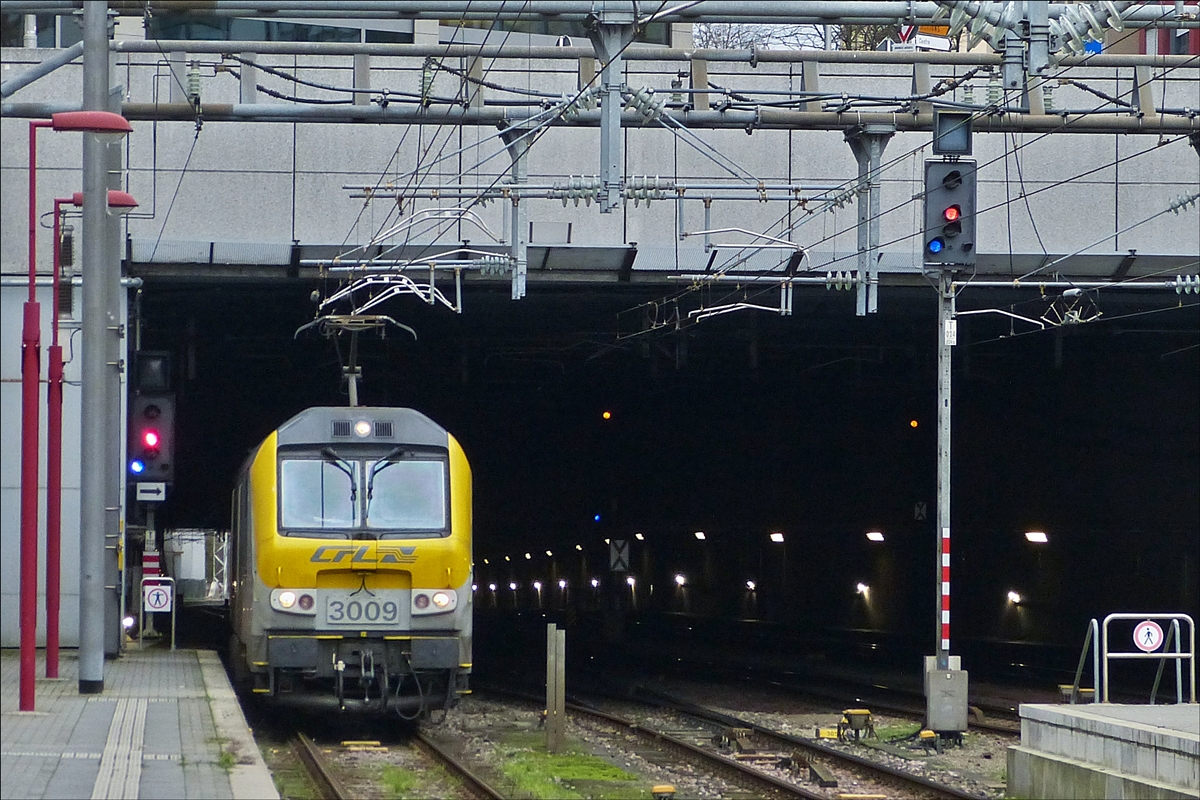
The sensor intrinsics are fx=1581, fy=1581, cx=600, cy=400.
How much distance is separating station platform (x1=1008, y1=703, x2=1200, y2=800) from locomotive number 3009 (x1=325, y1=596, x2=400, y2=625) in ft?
20.1

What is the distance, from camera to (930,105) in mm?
17547

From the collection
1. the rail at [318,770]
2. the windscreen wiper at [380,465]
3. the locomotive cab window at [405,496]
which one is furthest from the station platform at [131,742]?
the windscreen wiper at [380,465]

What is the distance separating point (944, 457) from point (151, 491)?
33.5 ft

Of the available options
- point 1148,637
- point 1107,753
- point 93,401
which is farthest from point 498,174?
point 1107,753

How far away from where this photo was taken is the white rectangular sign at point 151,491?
806 inches

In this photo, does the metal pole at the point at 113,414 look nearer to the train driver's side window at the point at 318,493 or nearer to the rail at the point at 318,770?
the train driver's side window at the point at 318,493

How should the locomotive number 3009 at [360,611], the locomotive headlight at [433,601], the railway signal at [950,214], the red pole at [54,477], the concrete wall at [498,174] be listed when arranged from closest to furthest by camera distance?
the red pole at [54,477] < the locomotive number 3009 at [360,611] < the locomotive headlight at [433,601] < the railway signal at [950,214] < the concrete wall at [498,174]

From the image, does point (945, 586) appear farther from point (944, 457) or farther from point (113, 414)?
point (113, 414)

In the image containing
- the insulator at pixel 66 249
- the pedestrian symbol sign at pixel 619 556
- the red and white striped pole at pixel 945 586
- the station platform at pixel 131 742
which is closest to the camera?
the station platform at pixel 131 742

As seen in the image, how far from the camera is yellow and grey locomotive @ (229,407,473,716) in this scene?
1551cm

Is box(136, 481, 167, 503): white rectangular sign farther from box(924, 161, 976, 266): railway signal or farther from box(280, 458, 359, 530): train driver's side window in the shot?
box(924, 161, 976, 266): railway signal

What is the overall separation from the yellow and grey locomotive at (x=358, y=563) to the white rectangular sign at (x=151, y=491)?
14.4 ft

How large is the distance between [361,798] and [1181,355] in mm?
19023

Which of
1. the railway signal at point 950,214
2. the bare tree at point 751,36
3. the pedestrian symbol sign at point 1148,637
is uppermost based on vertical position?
the bare tree at point 751,36
